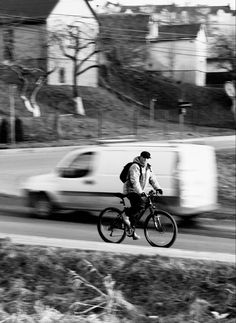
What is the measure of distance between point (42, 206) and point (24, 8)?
108cm

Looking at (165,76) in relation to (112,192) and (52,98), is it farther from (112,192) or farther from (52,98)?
(112,192)

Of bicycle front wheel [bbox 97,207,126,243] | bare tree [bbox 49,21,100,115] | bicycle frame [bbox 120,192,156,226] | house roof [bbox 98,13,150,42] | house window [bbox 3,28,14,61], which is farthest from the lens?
house roof [bbox 98,13,150,42]

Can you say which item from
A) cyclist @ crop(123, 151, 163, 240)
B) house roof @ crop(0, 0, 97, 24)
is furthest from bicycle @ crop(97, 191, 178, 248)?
house roof @ crop(0, 0, 97, 24)

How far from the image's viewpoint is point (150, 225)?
2.64 meters

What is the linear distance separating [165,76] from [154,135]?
547 mm

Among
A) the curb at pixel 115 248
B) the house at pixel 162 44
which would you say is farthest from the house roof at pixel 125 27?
the curb at pixel 115 248

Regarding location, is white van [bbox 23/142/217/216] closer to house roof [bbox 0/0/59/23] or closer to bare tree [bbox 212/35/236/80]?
house roof [bbox 0/0/59/23]

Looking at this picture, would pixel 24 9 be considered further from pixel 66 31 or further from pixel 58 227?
pixel 58 227

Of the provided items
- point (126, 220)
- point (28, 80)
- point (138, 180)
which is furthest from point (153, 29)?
point (138, 180)

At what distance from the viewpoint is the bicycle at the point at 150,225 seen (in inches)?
103

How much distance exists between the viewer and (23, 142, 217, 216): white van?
2.93 m

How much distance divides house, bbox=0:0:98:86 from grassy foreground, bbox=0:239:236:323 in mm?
1327

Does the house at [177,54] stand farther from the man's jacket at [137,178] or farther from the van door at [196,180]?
the man's jacket at [137,178]

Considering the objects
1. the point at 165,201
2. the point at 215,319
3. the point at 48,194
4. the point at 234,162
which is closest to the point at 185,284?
the point at 215,319
